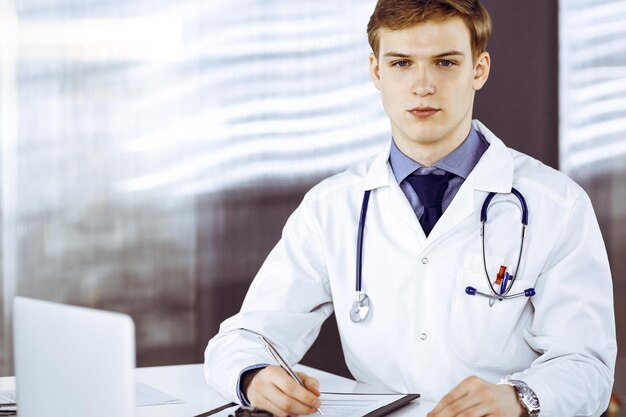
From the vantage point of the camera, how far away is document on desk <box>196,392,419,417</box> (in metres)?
1.49

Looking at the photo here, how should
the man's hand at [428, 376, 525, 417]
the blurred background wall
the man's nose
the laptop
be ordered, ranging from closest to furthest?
1. the laptop
2. the man's hand at [428, 376, 525, 417]
3. the man's nose
4. the blurred background wall

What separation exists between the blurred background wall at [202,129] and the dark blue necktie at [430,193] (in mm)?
1392

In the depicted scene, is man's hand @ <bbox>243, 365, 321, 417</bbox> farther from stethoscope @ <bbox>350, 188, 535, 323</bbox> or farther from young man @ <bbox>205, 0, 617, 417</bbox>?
stethoscope @ <bbox>350, 188, 535, 323</bbox>

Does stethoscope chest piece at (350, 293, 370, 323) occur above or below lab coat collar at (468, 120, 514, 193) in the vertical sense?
below

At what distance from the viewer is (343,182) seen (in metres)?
2.08

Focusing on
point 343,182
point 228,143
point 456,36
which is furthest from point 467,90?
point 228,143

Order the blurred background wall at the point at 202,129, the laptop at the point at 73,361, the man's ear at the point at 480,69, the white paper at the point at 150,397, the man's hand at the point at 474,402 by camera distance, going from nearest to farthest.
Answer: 1. the laptop at the point at 73,361
2. the man's hand at the point at 474,402
3. the white paper at the point at 150,397
4. the man's ear at the point at 480,69
5. the blurred background wall at the point at 202,129

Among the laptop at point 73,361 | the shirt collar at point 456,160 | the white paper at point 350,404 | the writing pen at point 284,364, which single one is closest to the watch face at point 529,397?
the white paper at point 350,404

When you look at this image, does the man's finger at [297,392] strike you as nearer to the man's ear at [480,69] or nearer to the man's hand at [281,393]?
the man's hand at [281,393]

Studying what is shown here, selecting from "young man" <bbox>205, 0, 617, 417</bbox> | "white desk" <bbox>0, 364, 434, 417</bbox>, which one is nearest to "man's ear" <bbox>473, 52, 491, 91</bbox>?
"young man" <bbox>205, 0, 617, 417</bbox>

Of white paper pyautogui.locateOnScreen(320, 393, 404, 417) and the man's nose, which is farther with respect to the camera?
the man's nose

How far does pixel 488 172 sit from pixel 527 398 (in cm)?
55

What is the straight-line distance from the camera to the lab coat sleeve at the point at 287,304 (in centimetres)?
179

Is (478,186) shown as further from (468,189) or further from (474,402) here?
(474,402)
